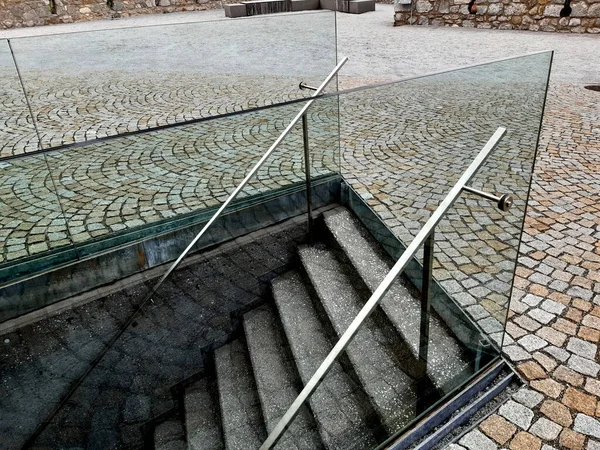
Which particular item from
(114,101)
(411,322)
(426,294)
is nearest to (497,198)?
(426,294)

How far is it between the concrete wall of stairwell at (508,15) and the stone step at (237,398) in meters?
10.9

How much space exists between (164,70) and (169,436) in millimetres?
3919

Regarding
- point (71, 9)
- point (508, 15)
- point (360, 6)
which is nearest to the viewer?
point (508, 15)

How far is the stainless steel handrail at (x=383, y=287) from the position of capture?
175 cm

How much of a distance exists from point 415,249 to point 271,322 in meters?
1.53

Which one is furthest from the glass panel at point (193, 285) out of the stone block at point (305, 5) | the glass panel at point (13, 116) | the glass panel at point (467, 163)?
the stone block at point (305, 5)

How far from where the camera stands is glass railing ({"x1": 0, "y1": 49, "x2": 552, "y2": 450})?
2064 mm

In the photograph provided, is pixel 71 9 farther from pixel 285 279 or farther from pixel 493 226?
pixel 493 226

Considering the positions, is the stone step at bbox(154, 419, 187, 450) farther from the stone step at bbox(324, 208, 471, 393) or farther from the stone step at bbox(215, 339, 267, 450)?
the stone step at bbox(324, 208, 471, 393)

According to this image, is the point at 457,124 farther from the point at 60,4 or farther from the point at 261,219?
the point at 60,4

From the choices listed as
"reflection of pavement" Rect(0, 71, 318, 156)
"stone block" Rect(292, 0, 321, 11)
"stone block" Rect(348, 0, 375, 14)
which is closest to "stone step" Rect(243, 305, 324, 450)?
"reflection of pavement" Rect(0, 71, 318, 156)

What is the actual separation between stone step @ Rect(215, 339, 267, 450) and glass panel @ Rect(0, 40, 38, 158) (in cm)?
283

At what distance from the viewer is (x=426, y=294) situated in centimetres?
206

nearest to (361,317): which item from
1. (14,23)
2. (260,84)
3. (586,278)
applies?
(586,278)
